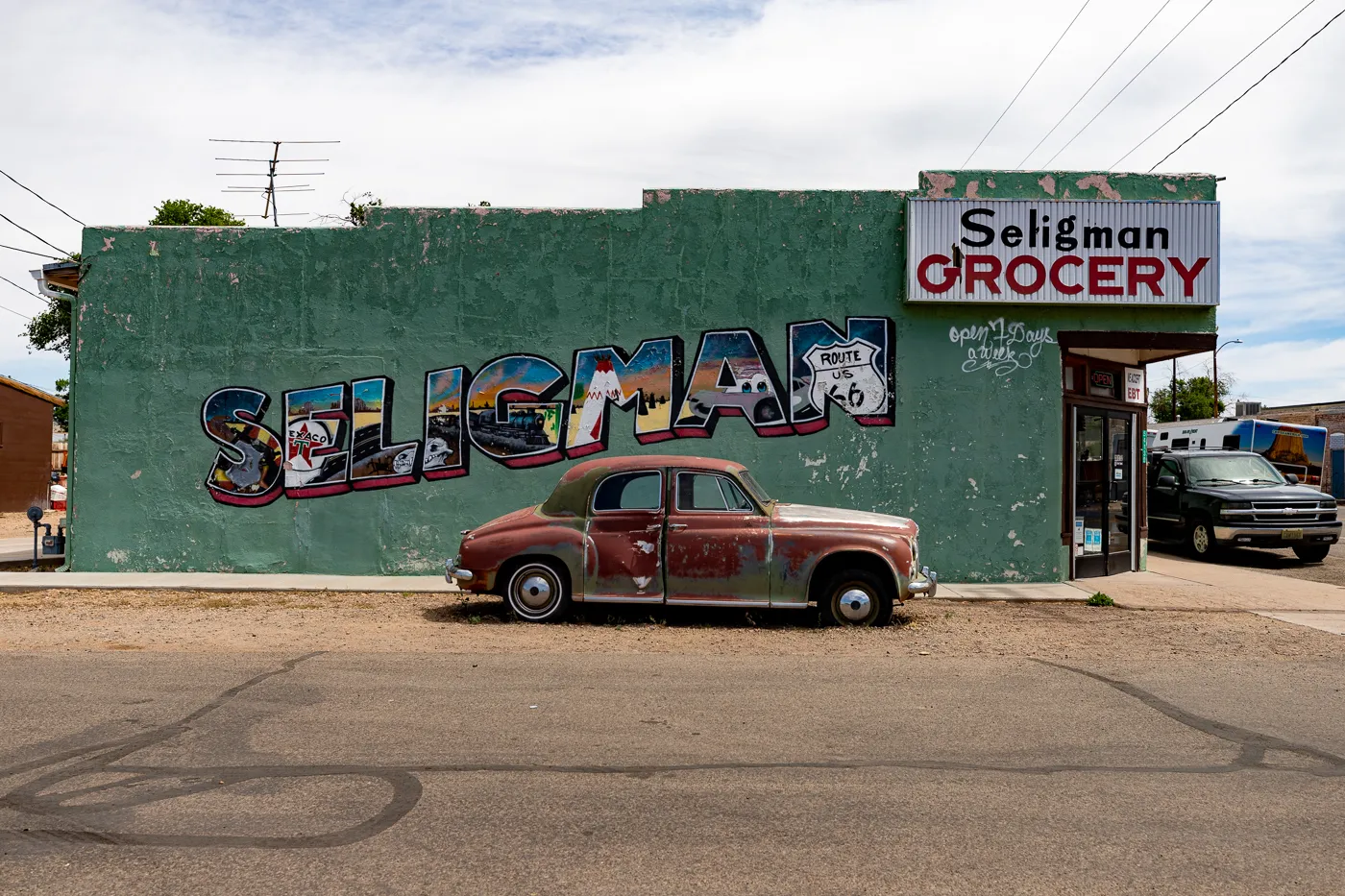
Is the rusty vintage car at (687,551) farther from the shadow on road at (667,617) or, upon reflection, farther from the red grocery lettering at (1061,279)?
the red grocery lettering at (1061,279)

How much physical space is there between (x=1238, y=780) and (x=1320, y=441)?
2936cm

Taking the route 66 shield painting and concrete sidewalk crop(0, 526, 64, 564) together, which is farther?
concrete sidewalk crop(0, 526, 64, 564)

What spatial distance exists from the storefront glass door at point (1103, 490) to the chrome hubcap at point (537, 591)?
7.90 m

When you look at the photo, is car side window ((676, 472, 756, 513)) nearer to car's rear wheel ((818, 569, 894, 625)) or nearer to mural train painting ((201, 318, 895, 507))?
car's rear wheel ((818, 569, 894, 625))

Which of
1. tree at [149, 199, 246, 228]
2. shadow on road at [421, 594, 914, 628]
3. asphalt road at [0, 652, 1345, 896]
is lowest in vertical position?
asphalt road at [0, 652, 1345, 896]

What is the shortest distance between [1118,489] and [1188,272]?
3.35m

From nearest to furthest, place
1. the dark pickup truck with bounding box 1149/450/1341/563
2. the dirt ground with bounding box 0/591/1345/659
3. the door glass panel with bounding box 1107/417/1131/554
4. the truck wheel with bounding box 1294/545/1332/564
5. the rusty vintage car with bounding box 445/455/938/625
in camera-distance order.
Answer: the dirt ground with bounding box 0/591/1345/659 < the rusty vintage car with bounding box 445/455/938/625 < the door glass panel with bounding box 1107/417/1131/554 < the dark pickup truck with bounding box 1149/450/1341/563 < the truck wheel with bounding box 1294/545/1332/564

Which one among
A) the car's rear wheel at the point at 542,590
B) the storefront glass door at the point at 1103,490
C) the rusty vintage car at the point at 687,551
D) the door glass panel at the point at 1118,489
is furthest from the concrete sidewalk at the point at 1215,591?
the car's rear wheel at the point at 542,590

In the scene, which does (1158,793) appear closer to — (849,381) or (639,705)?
(639,705)

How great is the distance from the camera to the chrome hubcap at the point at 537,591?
1029cm

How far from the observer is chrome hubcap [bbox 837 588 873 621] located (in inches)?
396

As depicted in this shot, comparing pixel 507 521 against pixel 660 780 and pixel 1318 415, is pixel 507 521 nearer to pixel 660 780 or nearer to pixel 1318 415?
pixel 660 780

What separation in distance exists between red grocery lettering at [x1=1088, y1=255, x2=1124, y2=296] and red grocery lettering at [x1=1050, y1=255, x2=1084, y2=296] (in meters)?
0.14

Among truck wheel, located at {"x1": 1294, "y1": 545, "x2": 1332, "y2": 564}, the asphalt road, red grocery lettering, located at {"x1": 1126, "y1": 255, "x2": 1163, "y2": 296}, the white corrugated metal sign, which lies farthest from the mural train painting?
truck wheel, located at {"x1": 1294, "y1": 545, "x2": 1332, "y2": 564}
